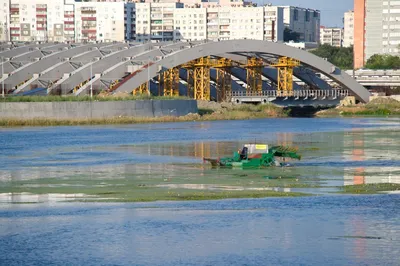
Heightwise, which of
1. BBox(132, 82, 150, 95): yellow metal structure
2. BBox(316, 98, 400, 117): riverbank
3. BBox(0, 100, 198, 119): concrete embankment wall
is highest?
BBox(132, 82, 150, 95): yellow metal structure

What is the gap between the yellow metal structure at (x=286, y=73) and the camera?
344 ft

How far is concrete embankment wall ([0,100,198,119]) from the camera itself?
261 feet

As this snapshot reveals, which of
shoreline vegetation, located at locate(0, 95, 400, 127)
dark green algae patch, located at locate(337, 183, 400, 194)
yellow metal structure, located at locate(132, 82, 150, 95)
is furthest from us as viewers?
yellow metal structure, located at locate(132, 82, 150, 95)

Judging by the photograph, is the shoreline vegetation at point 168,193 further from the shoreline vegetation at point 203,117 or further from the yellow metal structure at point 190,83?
the yellow metal structure at point 190,83

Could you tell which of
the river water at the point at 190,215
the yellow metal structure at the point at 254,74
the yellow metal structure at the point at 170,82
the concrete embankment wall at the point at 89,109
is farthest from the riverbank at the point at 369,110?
the river water at the point at 190,215

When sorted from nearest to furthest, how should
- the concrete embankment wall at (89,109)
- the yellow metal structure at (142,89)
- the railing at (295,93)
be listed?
the concrete embankment wall at (89,109) < the yellow metal structure at (142,89) < the railing at (295,93)

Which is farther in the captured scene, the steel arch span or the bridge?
the bridge

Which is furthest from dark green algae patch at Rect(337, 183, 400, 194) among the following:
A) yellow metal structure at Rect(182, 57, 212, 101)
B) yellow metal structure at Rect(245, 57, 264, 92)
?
yellow metal structure at Rect(245, 57, 264, 92)

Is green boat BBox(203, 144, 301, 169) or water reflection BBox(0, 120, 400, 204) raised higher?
green boat BBox(203, 144, 301, 169)

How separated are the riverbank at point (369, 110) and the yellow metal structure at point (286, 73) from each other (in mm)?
4907

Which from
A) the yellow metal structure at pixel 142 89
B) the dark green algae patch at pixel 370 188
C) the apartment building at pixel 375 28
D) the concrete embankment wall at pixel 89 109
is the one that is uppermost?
the apartment building at pixel 375 28

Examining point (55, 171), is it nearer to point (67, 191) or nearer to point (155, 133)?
point (67, 191)

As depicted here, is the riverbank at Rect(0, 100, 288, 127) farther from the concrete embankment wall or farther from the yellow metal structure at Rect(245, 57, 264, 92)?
the yellow metal structure at Rect(245, 57, 264, 92)

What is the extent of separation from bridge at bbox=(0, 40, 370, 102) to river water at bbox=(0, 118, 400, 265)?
41.1 meters
